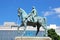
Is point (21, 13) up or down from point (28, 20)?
up

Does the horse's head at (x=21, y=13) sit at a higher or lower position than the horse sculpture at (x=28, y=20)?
higher

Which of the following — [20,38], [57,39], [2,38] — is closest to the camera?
[20,38]

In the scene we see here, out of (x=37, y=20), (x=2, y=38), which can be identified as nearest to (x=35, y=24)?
(x=37, y=20)

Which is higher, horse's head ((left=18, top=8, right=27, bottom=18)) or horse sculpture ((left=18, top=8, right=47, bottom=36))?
horse's head ((left=18, top=8, right=27, bottom=18))

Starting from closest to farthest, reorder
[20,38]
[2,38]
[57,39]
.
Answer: [20,38] < [57,39] < [2,38]

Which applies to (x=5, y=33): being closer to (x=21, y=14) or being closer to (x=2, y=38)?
(x=2, y=38)

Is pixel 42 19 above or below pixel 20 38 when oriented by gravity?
above

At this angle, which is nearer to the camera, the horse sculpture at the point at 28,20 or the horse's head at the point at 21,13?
the horse sculpture at the point at 28,20

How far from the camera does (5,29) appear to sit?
127188 mm

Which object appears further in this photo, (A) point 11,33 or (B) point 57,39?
(A) point 11,33

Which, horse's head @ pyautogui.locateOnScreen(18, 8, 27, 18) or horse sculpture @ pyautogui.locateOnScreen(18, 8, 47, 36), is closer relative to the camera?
horse sculpture @ pyautogui.locateOnScreen(18, 8, 47, 36)

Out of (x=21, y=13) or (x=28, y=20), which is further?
(x=21, y=13)

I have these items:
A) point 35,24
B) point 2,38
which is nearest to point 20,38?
point 35,24

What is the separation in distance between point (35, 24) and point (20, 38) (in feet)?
7.89
